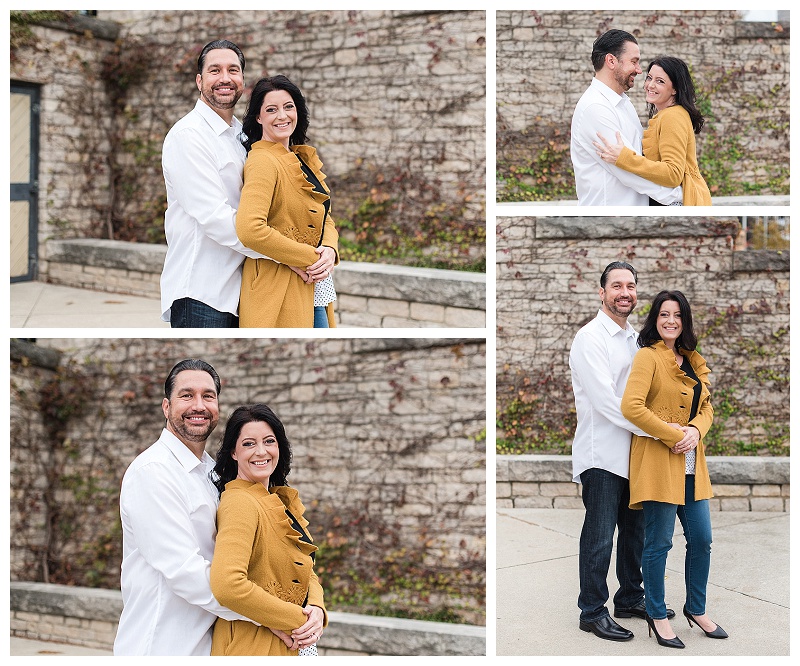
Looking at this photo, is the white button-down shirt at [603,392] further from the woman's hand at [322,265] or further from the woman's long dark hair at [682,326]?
the woman's hand at [322,265]

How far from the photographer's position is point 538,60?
7410 millimetres

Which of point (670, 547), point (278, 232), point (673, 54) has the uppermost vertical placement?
point (673, 54)

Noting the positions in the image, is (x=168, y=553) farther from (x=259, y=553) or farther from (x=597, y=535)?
A: (x=597, y=535)

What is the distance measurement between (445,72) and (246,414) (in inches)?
227

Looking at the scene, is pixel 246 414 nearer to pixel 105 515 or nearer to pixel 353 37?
pixel 105 515

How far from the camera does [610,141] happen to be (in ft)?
11.5

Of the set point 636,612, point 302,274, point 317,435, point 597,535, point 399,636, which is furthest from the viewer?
point 317,435

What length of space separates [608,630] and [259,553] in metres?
1.71

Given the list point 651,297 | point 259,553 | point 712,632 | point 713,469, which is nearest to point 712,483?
point 713,469

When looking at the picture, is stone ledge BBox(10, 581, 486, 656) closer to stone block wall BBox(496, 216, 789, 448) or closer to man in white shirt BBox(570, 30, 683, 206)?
stone block wall BBox(496, 216, 789, 448)

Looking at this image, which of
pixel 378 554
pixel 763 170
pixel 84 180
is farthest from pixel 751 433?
pixel 84 180

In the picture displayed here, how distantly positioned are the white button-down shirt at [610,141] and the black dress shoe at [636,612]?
1.81 m

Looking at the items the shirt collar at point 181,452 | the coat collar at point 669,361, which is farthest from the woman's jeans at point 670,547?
the shirt collar at point 181,452

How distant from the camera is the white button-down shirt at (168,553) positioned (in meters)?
2.73
